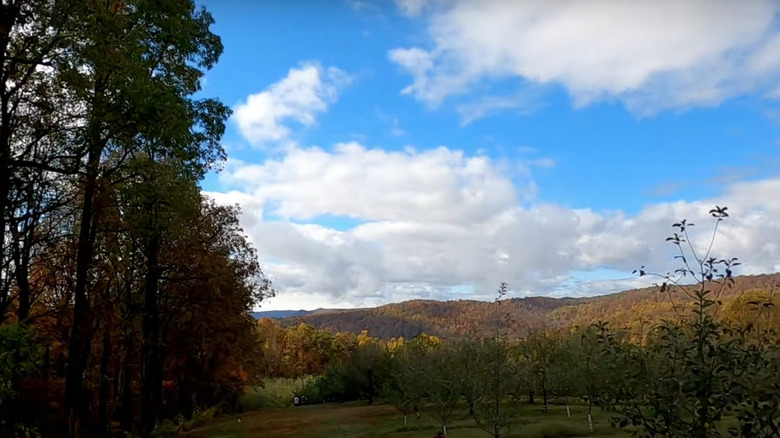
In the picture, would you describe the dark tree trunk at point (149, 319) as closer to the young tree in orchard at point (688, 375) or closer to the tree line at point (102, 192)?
the tree line at point (102, 192)

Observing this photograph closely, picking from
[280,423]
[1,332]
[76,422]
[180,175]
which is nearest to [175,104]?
[180,175]

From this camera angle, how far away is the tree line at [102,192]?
1026 centimetres

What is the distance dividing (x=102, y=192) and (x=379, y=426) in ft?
96.4

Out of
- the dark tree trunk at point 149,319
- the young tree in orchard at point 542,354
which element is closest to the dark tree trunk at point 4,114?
the dark tree trunk at point 149,319

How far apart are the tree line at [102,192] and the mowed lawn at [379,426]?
7.78 m

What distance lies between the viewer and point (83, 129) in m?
11.3

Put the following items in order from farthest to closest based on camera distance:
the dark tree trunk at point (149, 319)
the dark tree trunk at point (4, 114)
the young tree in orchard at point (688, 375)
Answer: the dark tree trunk at point (149, 319), the dark tree trunk at point (4, 114), the young tree in orchard at point (688, 375)

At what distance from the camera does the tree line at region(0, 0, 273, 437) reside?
1026cm

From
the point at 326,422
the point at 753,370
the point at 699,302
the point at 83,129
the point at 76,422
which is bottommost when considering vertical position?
the point at 326,422

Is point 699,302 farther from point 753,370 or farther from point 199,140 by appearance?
point 199,140

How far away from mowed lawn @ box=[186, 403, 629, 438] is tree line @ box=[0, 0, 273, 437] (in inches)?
306

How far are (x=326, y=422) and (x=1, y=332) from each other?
37.5 metres

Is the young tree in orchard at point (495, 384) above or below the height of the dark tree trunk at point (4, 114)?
below

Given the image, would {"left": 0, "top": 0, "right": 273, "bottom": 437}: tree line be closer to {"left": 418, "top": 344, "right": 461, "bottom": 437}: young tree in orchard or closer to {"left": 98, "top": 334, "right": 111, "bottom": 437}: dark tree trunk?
{"left": 98, "top": 334, "right": 111, "bottom": 437}: dark tree trunk
